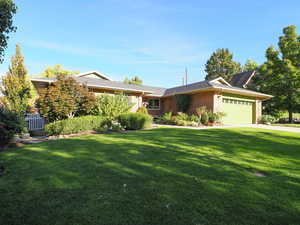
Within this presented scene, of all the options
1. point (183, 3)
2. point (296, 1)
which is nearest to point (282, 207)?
point (183, 3)

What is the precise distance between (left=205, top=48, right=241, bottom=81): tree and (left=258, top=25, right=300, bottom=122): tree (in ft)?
55.6

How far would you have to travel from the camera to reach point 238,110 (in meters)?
16.9

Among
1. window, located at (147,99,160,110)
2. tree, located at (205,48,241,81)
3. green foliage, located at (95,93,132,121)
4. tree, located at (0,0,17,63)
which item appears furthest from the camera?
tree, located at (205,48,241,81)

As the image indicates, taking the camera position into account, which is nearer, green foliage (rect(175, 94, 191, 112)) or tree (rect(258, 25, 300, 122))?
green foliage (rect(175, 94, 191, 112))

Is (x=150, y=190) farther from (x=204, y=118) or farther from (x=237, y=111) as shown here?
(x=237, y=111)

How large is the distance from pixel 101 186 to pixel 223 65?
138 feet

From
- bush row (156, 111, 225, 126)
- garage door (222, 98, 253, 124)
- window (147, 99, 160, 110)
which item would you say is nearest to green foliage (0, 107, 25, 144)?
bush row (156, 111, 225, 126)

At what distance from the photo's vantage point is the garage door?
16.1m

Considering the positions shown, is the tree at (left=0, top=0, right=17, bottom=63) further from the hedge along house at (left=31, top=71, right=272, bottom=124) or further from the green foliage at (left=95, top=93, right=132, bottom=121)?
the hedge along house at (left=31, top=71, right=272, bottom=124)

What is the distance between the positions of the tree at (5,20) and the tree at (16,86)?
8.46 metres

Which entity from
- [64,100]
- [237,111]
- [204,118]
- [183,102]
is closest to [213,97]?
[204,118]

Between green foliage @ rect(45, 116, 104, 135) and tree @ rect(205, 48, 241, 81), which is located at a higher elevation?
tree @ rect(205, 48, 241, 81)

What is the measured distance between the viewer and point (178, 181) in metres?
2.95

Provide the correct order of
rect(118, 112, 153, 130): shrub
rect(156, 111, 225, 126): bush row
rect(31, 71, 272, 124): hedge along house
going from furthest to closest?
1. rect(31, 71, 272, 124): hedge along house
2. rect(156, 111, 225, 126): bush row
3. rect(118, 112, 153, 130): shrub
